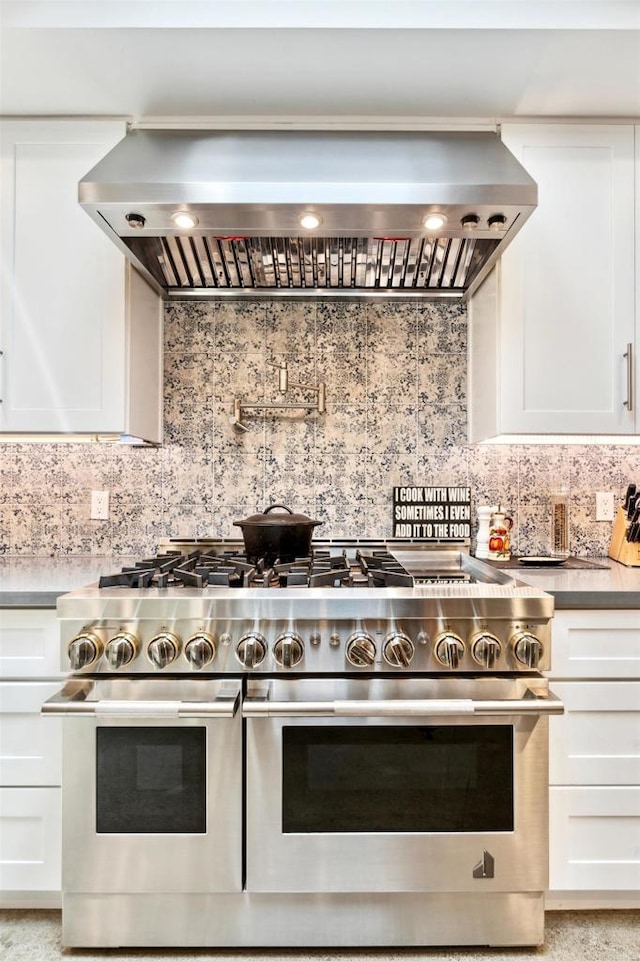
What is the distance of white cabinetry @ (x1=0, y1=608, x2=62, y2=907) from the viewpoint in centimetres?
146

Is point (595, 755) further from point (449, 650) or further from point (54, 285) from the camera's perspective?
point (54, 285)

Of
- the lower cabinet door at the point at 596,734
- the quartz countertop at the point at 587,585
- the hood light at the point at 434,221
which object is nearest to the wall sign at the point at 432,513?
the quartz countertop at the point at 587,585

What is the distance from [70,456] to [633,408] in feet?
6.58

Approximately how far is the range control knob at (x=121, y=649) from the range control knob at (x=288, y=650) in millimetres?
344

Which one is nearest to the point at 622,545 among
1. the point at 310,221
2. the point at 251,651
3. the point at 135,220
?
the point at 251,651

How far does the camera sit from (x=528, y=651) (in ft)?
4.35

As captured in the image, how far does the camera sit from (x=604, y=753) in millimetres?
1469

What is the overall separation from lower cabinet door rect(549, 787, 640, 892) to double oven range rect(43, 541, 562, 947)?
0.12 metres

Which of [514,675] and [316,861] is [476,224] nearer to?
[514,675]

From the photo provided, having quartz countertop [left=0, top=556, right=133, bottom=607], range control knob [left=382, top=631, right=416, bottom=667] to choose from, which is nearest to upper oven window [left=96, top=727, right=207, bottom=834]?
quartz countertop [left=0, top=556, right=133, bottom=607]

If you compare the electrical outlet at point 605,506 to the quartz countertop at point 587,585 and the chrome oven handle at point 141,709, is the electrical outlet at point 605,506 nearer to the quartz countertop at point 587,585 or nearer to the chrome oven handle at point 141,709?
the quartz countertop at point 587,585

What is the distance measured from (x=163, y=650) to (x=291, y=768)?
1.43 ft

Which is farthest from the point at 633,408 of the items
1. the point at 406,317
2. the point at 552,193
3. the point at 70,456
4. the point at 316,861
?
the point at 70,456

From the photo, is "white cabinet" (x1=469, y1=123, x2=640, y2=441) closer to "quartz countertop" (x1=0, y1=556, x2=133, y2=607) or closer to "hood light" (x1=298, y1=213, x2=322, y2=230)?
"hood light" (x1=298, y1=213, x2=322, y2=230)
